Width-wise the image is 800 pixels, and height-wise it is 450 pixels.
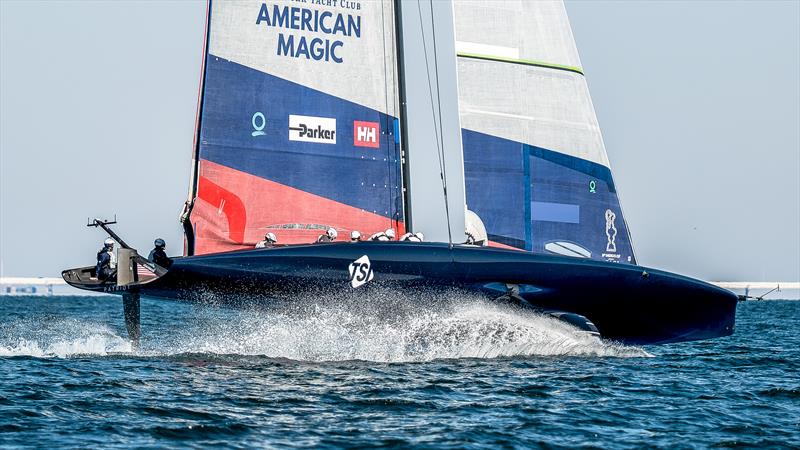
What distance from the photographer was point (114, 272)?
52.1ft

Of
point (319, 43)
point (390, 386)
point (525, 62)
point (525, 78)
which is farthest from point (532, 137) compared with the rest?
point (390, 386)

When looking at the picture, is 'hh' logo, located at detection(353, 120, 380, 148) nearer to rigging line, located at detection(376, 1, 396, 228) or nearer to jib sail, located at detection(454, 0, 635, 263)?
rigging line, located at detection(376, 1, 396, 228)

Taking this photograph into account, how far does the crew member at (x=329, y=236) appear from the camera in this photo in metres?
16.5

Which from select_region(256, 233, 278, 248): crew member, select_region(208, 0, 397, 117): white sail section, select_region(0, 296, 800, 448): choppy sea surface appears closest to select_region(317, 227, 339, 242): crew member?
select_region(256, 233, 278, 248): crew member

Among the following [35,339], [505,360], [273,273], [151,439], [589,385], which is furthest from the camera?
[35,339]

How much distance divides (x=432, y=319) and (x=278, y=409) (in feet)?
16.5

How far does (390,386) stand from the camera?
13492 mm

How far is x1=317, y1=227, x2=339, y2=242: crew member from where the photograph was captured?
54.0 feet

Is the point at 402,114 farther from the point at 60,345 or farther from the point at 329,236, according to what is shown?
the point at 60,345

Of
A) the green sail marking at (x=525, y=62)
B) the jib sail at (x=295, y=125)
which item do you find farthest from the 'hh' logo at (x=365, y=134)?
the green sail marking at (x=525, y=62)

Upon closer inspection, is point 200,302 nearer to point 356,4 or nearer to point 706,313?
point 356,4

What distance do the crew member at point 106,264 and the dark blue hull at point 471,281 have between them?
1.66 ft

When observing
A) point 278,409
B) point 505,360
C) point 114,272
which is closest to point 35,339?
point 114,272

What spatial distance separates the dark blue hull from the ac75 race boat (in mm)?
26
